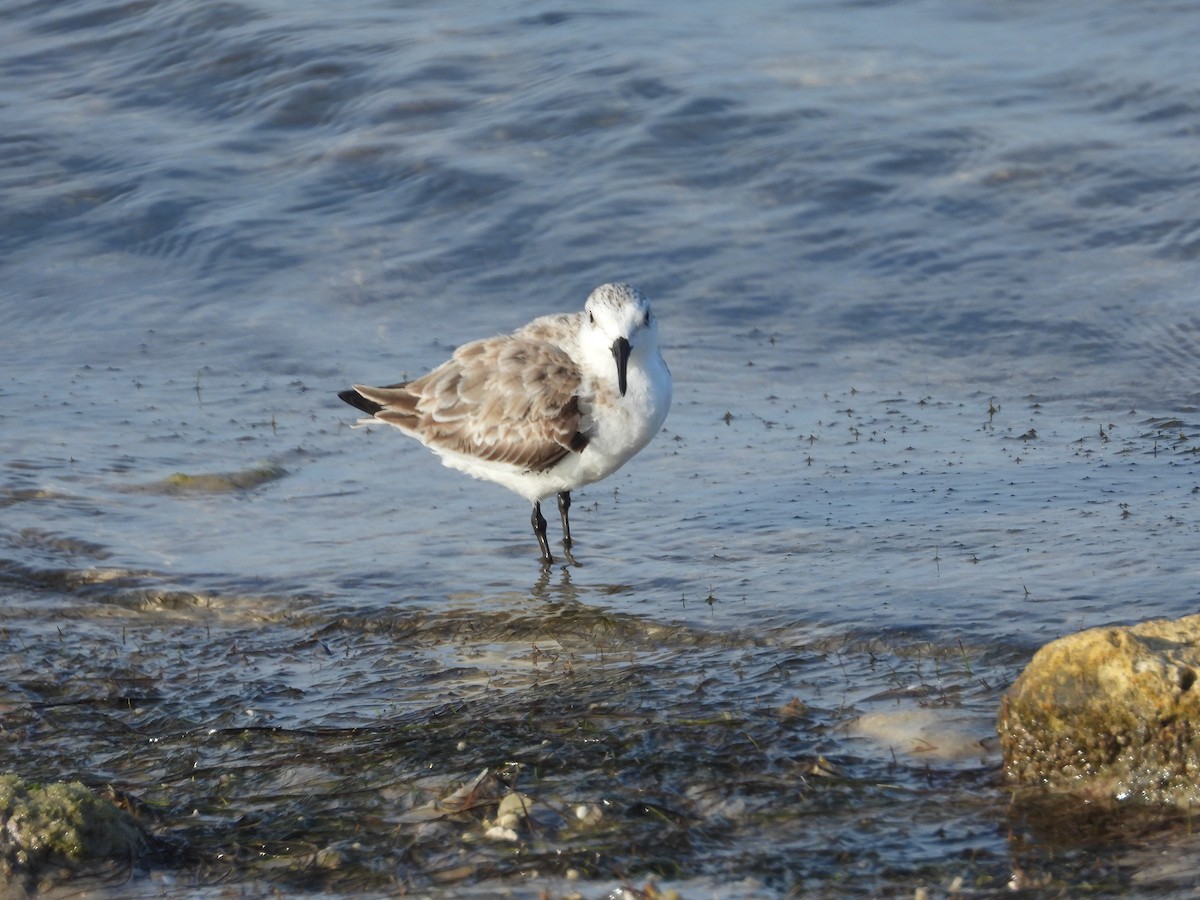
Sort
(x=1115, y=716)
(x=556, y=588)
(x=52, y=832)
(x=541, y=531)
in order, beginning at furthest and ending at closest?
(x=541, y=531), (x=556, y=588), (x=1115, y=716), (x=52, y=832)

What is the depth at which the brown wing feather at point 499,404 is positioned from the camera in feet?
27.1

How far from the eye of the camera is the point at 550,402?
8.29m

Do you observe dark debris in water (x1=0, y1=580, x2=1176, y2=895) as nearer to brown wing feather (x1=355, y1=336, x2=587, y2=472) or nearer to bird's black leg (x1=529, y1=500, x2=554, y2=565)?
bird's black leg (x1=529, y1=500, x2=554, y2=565)

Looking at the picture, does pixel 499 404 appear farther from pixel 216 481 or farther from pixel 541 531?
pixel 216 481

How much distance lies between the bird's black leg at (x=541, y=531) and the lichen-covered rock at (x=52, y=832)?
373 cm

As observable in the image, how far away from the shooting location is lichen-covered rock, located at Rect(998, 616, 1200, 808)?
4766 millimetres

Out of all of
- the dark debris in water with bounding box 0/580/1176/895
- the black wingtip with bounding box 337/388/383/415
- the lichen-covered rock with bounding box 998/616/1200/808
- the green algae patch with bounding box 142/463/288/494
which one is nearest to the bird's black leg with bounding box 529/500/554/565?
the dark debris in water with bounding box 0/580/1176/895

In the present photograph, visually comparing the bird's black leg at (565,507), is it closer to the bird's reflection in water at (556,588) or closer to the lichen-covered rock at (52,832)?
the bird's reflection in water at (556,588)

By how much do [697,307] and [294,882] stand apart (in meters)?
8.47

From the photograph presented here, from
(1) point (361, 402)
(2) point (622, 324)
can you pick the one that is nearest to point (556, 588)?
(2) point (622, 324)

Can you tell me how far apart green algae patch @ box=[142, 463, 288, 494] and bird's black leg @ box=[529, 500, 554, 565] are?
188 cm

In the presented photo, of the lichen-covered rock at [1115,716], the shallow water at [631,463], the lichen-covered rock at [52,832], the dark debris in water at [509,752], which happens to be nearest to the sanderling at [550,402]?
the shallow water at [631,463]

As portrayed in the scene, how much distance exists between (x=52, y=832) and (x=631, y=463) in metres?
5.51

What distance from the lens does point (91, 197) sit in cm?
1541
